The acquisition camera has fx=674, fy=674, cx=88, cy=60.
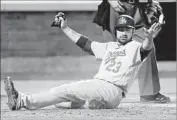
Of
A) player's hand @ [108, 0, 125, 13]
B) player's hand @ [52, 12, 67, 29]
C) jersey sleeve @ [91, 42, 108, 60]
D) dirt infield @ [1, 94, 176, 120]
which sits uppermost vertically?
player's hand @ [108, 0, 125, 13]

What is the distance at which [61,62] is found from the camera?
13.4 meters

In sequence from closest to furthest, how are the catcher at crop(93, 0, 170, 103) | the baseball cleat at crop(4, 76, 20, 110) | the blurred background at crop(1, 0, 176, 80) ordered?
the baseball cleat at crop(4, 76, 20, 110)
the catcher at crop(93, 0, 170, 103)
the blurred background at crop(1, 0, 176, 80)

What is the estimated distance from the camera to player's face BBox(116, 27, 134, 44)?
283 inches

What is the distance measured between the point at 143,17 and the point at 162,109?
4.73 feet

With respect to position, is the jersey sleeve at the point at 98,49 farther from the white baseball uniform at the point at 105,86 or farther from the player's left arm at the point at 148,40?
the player's left arm at the point at 148,40

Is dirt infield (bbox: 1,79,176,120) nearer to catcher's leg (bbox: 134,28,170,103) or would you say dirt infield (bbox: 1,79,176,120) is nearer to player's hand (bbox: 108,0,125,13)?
catcher's leg (bbox: 134,28,170,103)

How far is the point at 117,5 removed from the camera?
26.0 feet

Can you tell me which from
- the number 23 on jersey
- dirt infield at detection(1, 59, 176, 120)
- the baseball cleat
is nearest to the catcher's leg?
dirt infield at detection(1, 59, 176, 120)

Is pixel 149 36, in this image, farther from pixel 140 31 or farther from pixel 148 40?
pixel 140 31

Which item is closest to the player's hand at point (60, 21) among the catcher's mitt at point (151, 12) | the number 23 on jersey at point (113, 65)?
the number 23 on jersey at point (113, 65)

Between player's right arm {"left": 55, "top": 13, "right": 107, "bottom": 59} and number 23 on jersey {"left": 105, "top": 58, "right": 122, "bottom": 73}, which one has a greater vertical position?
player's right arm {"left": 55, "top": 13, "right": 107, "bottom": 59}

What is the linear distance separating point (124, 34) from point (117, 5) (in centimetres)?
84

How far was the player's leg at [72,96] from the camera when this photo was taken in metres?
6.69

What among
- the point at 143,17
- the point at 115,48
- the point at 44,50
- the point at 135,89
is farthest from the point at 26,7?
the point at 115,48
